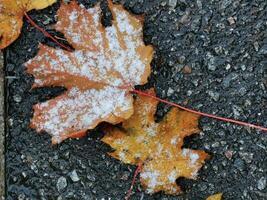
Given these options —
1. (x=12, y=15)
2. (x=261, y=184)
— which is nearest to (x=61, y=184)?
(x=12, y=15)

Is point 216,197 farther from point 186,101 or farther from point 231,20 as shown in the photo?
point 231,20

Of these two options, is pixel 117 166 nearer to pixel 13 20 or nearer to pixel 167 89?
pixel 167 89

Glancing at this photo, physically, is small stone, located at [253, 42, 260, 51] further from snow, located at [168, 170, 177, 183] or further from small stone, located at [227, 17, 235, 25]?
snow, located at [168, 170, 177, 183]

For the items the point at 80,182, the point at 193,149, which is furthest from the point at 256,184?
the point at 80,182

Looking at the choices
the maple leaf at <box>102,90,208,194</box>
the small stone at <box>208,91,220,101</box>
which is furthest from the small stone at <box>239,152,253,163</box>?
the small stone at <box>208,91,220,101</box>

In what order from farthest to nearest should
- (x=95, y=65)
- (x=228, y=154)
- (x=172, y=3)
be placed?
(x=172, y=3) → (x=228, y=154) → (x=95, y=65)

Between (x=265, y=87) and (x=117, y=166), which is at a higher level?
(x=265, y=87)
